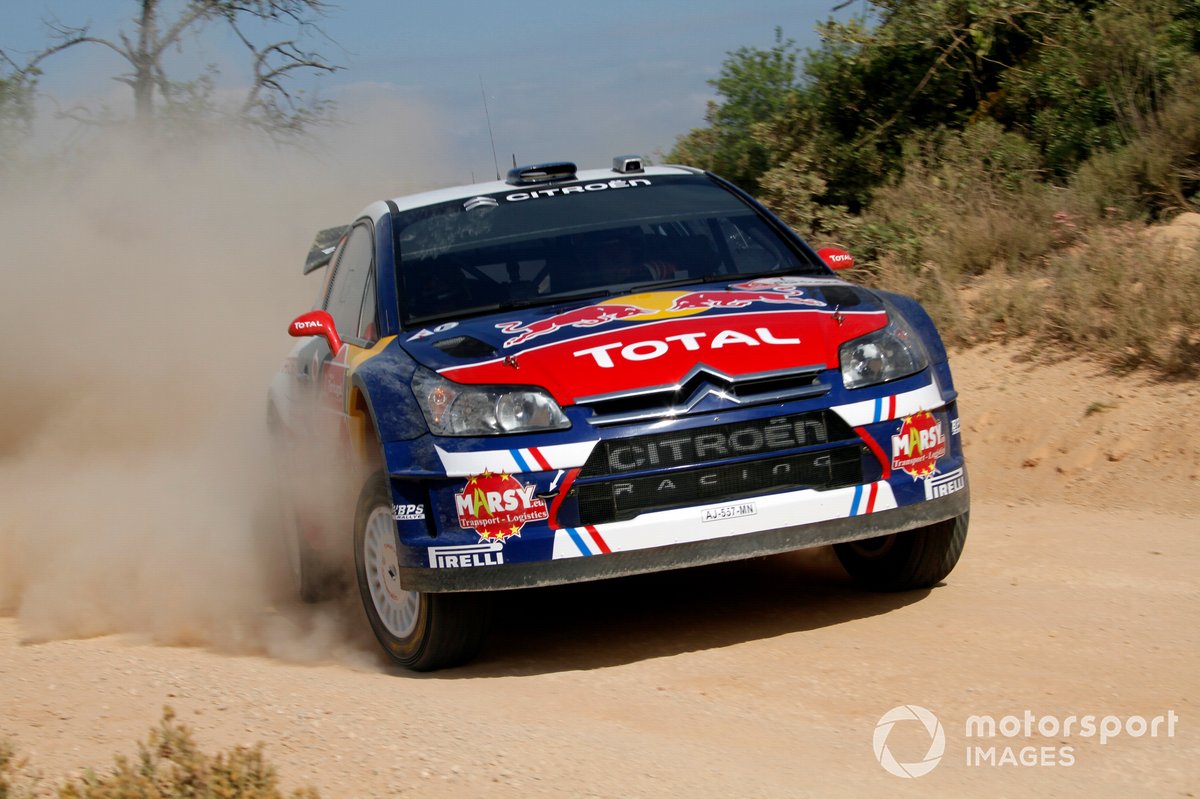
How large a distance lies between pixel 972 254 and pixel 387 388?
6.56 meters

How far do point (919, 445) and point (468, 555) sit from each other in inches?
62.6

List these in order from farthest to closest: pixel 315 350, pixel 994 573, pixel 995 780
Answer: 1. pixel 315 350
2. pixel 994 573
3. pixel 995 780

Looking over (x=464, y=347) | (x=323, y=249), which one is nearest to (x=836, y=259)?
(x=464, y=347)

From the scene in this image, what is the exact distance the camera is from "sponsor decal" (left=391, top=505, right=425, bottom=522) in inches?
188

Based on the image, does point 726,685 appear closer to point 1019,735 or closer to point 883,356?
point 1019,735

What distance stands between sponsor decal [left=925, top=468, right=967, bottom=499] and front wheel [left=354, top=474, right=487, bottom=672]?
1.59 meters

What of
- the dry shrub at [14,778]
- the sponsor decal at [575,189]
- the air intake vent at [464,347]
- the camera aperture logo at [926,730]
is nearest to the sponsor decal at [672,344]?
the air intake vent at [464,347]

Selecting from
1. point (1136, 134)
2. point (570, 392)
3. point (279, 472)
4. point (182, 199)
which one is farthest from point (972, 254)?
point (182, 199)

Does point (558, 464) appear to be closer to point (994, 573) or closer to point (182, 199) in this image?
point (994, 573)

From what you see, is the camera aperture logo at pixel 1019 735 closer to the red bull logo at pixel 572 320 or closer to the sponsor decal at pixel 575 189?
the red bull logo at pixel 572 320

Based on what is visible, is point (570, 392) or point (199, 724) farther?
point (570, 392)

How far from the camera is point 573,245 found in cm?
600

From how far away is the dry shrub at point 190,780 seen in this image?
128 inches

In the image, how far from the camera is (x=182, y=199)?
17.7 metres
